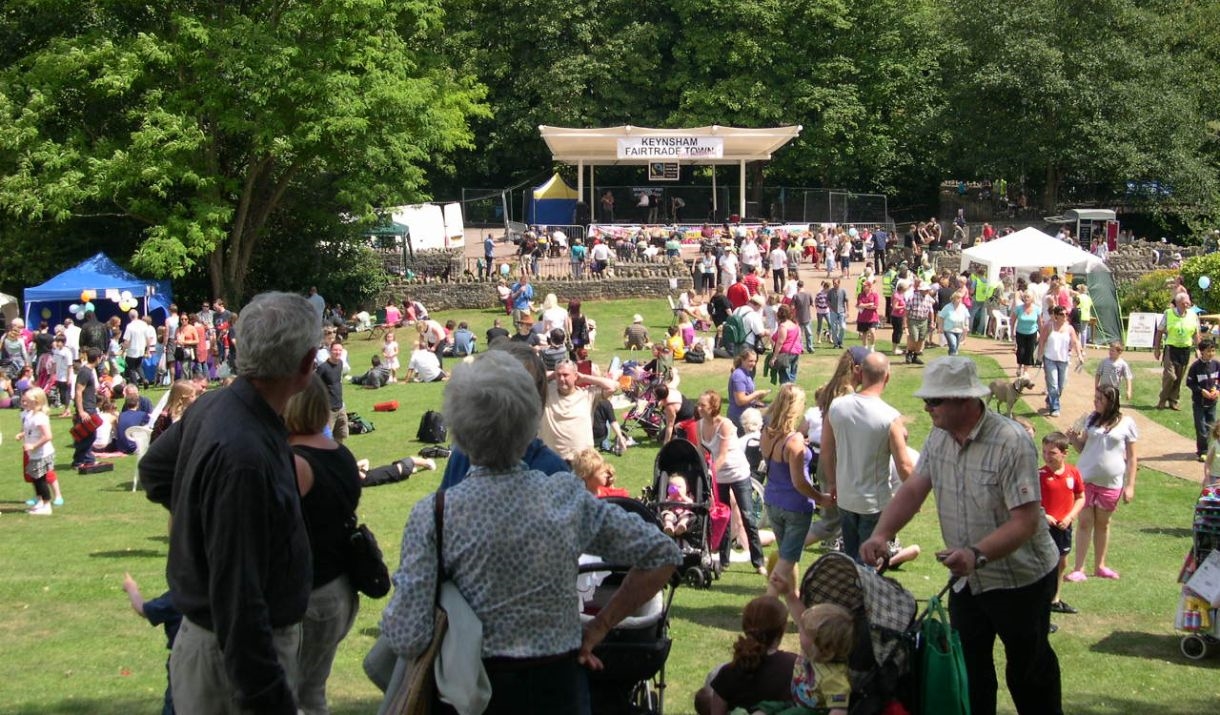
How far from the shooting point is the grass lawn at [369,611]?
6773 millimetres

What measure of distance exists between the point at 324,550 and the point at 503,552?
0.92 meters


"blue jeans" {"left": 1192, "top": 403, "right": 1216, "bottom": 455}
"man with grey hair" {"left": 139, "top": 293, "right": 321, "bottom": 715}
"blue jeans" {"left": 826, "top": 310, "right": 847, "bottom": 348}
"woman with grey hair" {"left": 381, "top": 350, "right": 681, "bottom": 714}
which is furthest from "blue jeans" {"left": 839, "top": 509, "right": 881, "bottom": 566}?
"blue jeans" {"left": 826, "top": 310, "right": 847, "bottom": 348}

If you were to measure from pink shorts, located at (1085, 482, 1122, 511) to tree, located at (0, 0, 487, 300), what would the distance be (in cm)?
2340

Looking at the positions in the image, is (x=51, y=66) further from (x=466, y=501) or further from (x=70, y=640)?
(x=466, y=501)

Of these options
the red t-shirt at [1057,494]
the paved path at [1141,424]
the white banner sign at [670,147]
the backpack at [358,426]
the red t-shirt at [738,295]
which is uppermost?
the white banner sign at [670,147]

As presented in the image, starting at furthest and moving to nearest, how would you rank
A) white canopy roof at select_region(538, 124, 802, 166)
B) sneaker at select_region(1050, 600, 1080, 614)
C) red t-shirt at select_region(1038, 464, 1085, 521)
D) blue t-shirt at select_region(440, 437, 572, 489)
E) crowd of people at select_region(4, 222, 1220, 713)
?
white canopy roof at select_region(538, 124, 802, 166) → red t-shirt at select_region(1038, 464, 1085, 521) → sneaker at select_region(1050, 600, 1080, 614) → blue t-shirt at select_region(440, 437, 572, 489) → crowd of people at select_region(4, 222, 1220, 713)

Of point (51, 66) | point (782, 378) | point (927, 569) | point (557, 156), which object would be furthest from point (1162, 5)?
point (927, 569)

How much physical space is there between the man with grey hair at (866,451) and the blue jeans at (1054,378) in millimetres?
12214

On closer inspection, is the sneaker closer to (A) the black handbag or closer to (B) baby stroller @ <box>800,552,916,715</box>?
(B) baby stroller @ <box>800,552,916,715</box>

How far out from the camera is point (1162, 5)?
46.7 metres

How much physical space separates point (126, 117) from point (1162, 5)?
118 ft

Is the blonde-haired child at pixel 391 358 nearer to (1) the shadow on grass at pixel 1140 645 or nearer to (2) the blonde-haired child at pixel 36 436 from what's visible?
(2) the blonde-haired child at pixel 36 436

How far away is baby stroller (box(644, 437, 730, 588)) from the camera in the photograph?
848 cm

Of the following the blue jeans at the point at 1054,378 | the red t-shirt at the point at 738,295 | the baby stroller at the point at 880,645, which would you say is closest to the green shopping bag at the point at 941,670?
the baby stroller at the point at 880,645
